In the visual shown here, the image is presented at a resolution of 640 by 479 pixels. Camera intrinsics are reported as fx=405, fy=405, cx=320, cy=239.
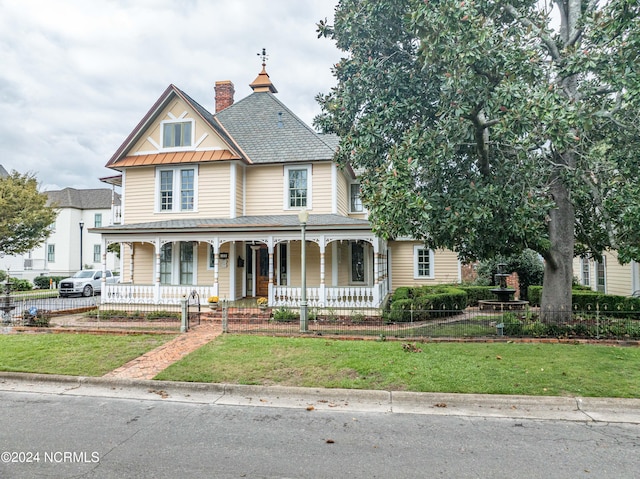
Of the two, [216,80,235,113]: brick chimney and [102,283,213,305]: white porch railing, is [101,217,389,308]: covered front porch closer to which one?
[102,283,213,305]: white porch railing

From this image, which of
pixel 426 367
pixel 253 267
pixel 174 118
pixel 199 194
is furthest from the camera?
pixel 253 267

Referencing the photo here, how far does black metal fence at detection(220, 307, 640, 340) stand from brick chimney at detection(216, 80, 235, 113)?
528 inches

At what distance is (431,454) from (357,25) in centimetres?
1012

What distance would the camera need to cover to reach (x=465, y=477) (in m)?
4.23

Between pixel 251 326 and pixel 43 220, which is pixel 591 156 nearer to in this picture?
pixel 251 326

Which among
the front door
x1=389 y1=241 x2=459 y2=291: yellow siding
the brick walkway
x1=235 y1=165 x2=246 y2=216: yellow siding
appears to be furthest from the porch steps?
x1=389 y1=241 x2=459 y2=291: yellow siding

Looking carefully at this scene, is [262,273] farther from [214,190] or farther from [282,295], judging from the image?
[214,190]

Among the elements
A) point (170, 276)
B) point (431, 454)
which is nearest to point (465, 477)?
point (431, 454)

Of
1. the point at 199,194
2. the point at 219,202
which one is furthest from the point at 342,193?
the point at 199,194

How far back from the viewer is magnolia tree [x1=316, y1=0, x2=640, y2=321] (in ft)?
27.8

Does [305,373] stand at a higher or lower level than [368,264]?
lower

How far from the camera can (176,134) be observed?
17.7 metres

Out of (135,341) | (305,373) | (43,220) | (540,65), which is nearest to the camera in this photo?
(305,373)

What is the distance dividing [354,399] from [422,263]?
1749 cm
